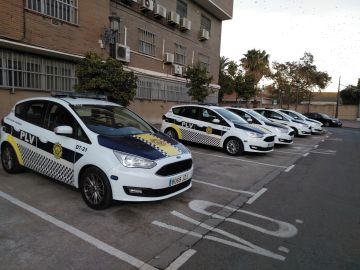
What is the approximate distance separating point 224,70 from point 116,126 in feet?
145

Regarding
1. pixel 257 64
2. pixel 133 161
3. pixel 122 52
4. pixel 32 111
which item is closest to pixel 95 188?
pixel 133 161

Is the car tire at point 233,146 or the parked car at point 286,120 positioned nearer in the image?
the car tire at point 233,146

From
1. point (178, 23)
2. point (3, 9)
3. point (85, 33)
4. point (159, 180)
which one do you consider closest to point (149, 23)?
point (178, 23)

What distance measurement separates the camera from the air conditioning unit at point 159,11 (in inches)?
760

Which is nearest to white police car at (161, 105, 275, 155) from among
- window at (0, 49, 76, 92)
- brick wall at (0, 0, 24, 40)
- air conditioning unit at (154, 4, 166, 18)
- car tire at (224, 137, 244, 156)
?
car tire at (224, 137, 244, 156)

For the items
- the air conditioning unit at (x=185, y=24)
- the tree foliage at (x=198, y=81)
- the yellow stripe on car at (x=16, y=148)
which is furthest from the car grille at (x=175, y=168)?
the air conditioning unit at (x=185, y=24)

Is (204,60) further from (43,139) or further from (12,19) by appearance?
(43,139)

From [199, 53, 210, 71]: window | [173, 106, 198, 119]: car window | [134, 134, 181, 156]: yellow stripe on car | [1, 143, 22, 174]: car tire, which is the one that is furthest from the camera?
[199, 53, 210, 71]: window

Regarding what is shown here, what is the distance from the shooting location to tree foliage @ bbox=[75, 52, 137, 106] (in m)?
10.2

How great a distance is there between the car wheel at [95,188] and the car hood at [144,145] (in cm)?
46

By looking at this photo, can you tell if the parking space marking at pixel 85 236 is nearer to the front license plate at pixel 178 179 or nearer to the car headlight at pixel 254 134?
the front license plate at pixel 178 179

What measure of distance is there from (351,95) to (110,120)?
2370 inches

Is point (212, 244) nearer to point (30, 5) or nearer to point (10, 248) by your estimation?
point (10, 248)

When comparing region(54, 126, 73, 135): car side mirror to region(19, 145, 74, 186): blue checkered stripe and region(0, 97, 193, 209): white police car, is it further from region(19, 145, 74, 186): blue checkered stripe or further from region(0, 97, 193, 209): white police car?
region(19, 145, 74, 186): blue checkered stripe
